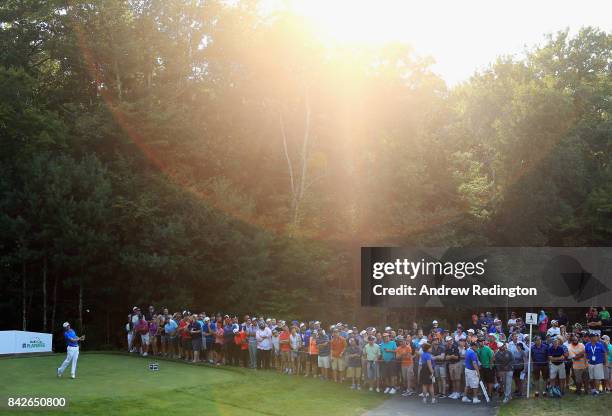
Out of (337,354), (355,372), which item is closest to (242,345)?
(337,354)

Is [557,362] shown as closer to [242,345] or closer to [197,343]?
[242,345]

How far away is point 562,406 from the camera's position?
75.5 ft

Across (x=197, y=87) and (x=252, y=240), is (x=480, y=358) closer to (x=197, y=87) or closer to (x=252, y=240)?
(x=252, y=240)

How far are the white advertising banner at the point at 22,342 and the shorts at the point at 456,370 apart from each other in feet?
62.2

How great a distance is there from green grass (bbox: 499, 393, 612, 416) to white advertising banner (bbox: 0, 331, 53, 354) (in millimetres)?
20921

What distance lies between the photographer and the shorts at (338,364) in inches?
1089

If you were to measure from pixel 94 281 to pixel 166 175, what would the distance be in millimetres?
8737

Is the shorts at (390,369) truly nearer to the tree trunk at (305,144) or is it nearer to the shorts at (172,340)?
the shorts at (172,340)

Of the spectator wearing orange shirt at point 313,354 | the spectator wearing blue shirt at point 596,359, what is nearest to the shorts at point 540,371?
the spectator wearing blue shirt at point 596,359

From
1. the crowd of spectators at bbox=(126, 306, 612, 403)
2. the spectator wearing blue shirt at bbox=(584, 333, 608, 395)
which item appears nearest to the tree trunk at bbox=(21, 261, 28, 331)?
the crowd of spectators at bbox=(126, 306, 612, 403)

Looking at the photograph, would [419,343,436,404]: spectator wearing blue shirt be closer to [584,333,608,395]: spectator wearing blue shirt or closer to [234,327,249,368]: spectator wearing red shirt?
[584,333,608,395]: spectator wearing blue shirt

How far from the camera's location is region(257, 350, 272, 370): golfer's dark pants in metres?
30.0

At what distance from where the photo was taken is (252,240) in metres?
46.6

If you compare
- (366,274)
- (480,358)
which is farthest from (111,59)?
(480,358)
